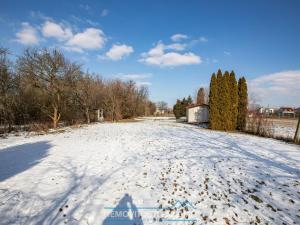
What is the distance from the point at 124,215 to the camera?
14.1 feet

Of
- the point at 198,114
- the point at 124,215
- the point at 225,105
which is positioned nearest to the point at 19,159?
the point at 124,215

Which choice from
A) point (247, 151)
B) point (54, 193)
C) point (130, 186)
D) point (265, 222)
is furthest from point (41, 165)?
point (247, 151)

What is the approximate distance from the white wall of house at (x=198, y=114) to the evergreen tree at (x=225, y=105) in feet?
25.1

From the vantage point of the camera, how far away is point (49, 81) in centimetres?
2033

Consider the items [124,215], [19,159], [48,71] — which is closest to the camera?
[124,215]

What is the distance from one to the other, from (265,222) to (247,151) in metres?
6.03

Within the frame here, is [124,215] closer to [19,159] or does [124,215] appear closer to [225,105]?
[19,159]

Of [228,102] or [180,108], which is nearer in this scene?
[228,102]

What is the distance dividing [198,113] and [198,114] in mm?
154

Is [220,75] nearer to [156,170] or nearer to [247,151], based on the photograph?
→ [247,151]

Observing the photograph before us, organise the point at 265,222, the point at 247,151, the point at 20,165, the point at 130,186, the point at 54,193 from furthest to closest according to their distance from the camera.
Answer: the point at 247,151
the point at 20,165
the point at 130,186
the point at 54,193
the point at 265,222

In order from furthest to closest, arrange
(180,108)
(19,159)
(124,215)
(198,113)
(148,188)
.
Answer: (180,108) < (198,113) < (19,159) < (148,188) < (124,215)

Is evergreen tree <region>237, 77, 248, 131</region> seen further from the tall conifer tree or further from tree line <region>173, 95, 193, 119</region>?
tree line <region>173, 95, 193, 119</region>

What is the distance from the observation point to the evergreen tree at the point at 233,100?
21.0 meters
